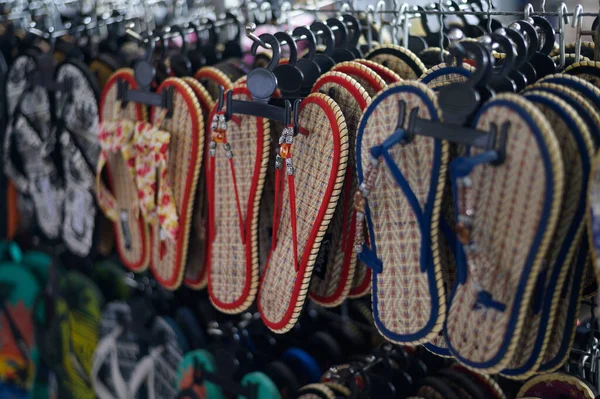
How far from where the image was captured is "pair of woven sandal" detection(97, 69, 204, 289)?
120cm

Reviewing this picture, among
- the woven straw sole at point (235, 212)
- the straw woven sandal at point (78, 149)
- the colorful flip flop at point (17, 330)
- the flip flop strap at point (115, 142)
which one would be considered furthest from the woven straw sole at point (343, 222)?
the colorful flip flop at point (17, 330)

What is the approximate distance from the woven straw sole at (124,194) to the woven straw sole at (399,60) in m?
0.51

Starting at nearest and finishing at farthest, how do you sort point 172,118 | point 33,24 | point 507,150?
point 507,150
point 172,118
point 33,24

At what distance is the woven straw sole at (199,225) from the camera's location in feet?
3.90

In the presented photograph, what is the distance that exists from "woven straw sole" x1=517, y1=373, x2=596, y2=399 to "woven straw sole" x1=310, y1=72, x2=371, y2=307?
29cm

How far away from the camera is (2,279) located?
181cm

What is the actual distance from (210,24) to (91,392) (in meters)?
1.02

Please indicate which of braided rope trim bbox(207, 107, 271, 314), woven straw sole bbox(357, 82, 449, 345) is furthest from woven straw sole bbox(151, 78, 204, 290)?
woven straw sole bbox(357, 82, 449, 345)

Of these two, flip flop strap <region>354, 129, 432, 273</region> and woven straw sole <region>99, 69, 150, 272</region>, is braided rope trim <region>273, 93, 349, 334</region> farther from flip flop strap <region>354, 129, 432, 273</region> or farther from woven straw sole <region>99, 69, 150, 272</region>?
woven straw sole <region>99, 69, 150, 272</region>

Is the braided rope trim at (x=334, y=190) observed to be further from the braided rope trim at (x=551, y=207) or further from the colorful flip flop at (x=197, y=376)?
the colorful flip flop at (x=197, y=376)

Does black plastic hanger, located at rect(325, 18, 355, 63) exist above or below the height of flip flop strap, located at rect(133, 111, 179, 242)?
above

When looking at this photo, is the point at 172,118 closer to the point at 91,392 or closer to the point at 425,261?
the point at 425,261

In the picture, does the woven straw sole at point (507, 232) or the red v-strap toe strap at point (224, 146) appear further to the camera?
the red v-strap toe strap at point (224, 146)

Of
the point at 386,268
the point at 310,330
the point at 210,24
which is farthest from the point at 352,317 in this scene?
the point at 210,24
